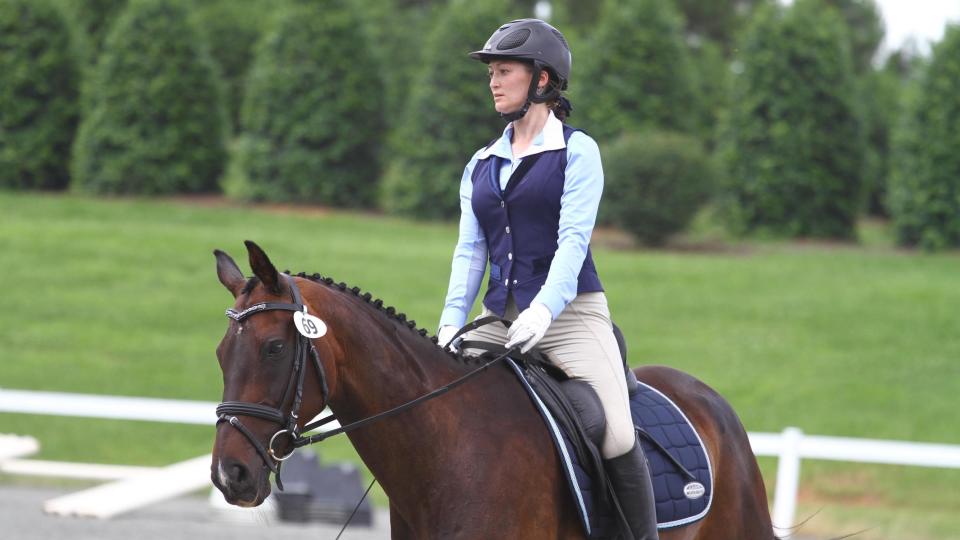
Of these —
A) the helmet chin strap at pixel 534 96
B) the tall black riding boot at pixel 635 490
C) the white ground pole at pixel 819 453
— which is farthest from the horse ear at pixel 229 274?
the white ground pole at pixel 819 453

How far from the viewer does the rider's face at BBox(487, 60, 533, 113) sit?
4516 mm

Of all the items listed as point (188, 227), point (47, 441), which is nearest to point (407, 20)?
point (188, 227)

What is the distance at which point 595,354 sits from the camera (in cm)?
455

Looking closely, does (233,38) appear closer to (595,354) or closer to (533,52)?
(533,52)

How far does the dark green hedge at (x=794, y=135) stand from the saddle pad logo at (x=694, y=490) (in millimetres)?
16547

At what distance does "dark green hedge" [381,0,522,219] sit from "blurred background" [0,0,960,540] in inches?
1.8

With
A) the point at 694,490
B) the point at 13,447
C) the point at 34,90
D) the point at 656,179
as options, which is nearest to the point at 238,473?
the point at 694,490

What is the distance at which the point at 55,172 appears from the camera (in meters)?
24.8

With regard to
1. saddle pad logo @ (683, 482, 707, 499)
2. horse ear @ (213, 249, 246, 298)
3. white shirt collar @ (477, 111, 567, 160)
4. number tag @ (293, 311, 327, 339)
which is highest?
white shirt collar @ (477, 111, 567, 160)

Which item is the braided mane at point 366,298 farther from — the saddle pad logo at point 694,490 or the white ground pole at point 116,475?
the white ground pole at point 116,475

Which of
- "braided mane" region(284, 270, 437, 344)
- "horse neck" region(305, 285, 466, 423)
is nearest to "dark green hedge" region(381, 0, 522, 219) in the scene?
"braided mane" region(284, 270, 437, 344)

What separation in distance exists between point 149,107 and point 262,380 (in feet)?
66.7

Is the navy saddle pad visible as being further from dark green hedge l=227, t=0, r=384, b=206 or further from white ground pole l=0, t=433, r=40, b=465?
dark green hedge l=227, t=0, r=384, b=206

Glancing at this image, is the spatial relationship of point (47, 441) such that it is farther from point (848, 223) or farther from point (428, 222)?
point (848, 223)
